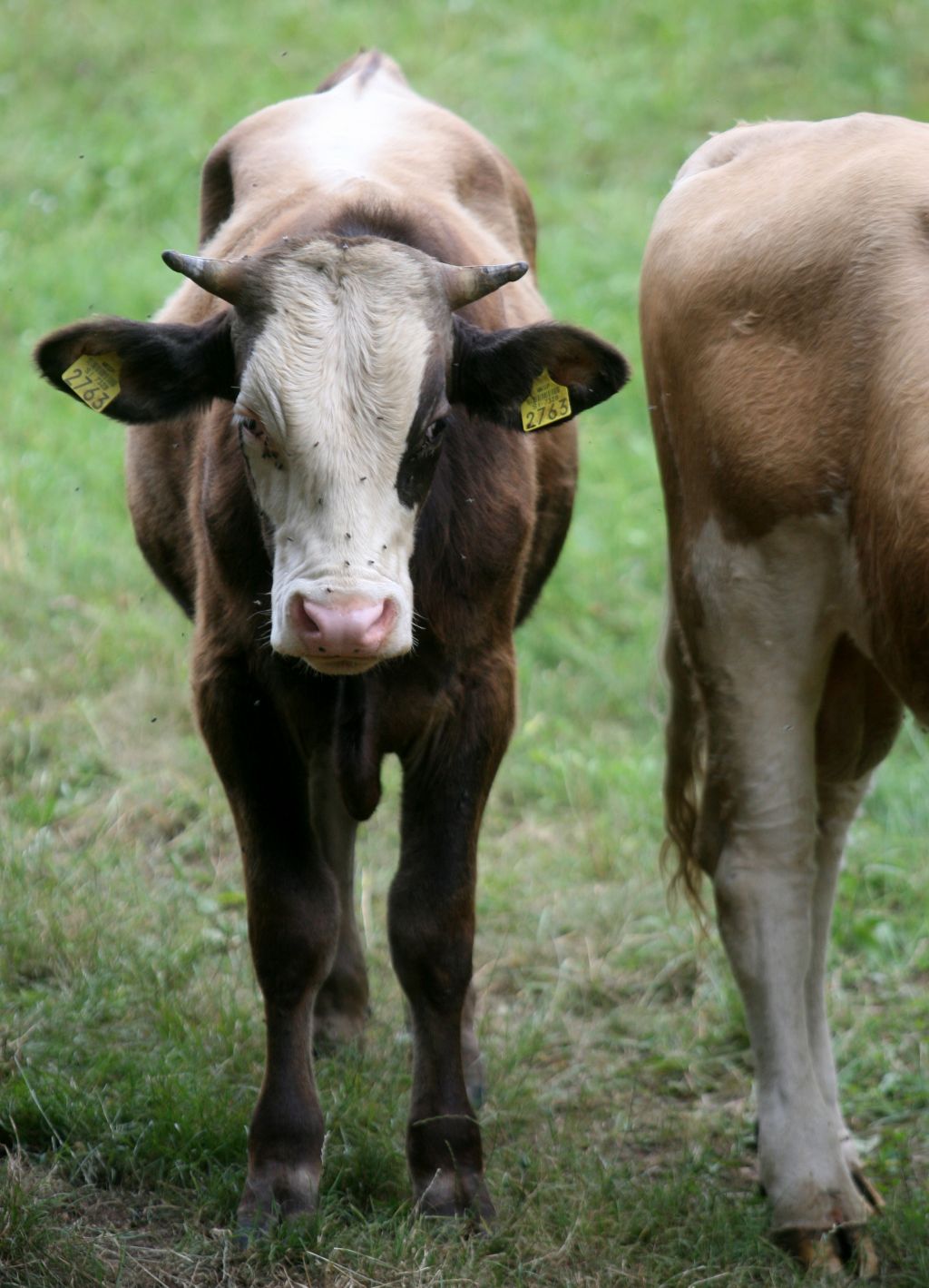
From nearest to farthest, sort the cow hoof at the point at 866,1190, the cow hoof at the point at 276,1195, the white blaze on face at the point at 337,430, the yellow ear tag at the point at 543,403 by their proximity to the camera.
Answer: the white blaze on face at the point at 337,430 → the cow hoof at the point at 276,1195 → the yellow ear tag at the point at 543,403 → the cow hoof at the point at 866,1190

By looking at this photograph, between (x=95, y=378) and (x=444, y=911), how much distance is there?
57.8 inches

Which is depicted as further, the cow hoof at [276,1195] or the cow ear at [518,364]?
the cow ear at [518,364]

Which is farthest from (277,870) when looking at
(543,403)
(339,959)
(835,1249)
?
(835,1249)

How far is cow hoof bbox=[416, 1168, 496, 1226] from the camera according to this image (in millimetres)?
3869

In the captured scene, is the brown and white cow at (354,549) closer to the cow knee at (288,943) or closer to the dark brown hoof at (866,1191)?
the cow knee at (288,943)

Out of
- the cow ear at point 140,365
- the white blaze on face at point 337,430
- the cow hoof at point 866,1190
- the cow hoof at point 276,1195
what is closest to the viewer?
the white blaze on face at point 337,430

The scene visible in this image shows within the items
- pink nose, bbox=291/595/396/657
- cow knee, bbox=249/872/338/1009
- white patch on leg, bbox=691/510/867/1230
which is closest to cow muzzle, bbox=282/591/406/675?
pink nose, bbox=291/595/396/657

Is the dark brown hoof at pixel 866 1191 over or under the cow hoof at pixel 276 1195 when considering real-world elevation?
under

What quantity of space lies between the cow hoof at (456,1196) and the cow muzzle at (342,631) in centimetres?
120

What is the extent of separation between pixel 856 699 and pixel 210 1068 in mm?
→ 1875

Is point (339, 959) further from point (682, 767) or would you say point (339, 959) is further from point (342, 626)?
point (342, 626)

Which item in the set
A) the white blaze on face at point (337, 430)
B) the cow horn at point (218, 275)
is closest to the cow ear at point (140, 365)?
the cow horn at point (218, 275)

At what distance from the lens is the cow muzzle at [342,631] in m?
3.45

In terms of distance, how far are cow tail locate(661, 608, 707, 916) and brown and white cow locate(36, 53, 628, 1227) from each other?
2.28 feet
